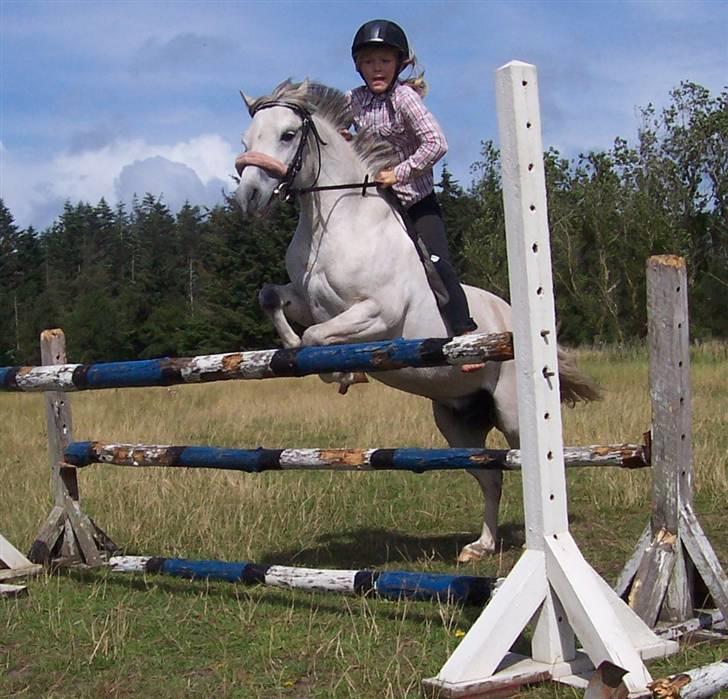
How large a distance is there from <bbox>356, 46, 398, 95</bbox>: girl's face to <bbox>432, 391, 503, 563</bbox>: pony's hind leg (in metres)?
1.84

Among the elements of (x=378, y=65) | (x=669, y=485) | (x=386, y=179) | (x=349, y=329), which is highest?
(x=378, y=65)

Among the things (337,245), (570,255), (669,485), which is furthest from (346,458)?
(570,255)

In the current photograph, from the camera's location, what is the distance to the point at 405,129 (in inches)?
220

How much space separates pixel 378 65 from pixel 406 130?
0.40 meters

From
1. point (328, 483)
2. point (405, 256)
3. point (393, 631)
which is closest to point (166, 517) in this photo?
point (328, 483)

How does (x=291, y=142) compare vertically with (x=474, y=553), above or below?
above

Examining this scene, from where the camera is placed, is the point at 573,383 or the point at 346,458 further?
the point at 573,383

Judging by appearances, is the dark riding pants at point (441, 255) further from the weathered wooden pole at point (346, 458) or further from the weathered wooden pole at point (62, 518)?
the weathered wooden pole at point (62, 518)

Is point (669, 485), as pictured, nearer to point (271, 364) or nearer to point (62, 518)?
point (271, 364)

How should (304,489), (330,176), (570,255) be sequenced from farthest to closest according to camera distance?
1. (570,255)
2. (304,489)
3. (330,176)

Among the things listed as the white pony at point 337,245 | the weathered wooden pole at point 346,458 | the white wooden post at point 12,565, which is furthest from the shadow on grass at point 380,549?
the white wooden post at point 12,565

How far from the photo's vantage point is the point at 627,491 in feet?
23.2

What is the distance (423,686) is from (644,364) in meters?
16.3

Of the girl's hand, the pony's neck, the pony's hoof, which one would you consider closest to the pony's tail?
the pony's hoof
